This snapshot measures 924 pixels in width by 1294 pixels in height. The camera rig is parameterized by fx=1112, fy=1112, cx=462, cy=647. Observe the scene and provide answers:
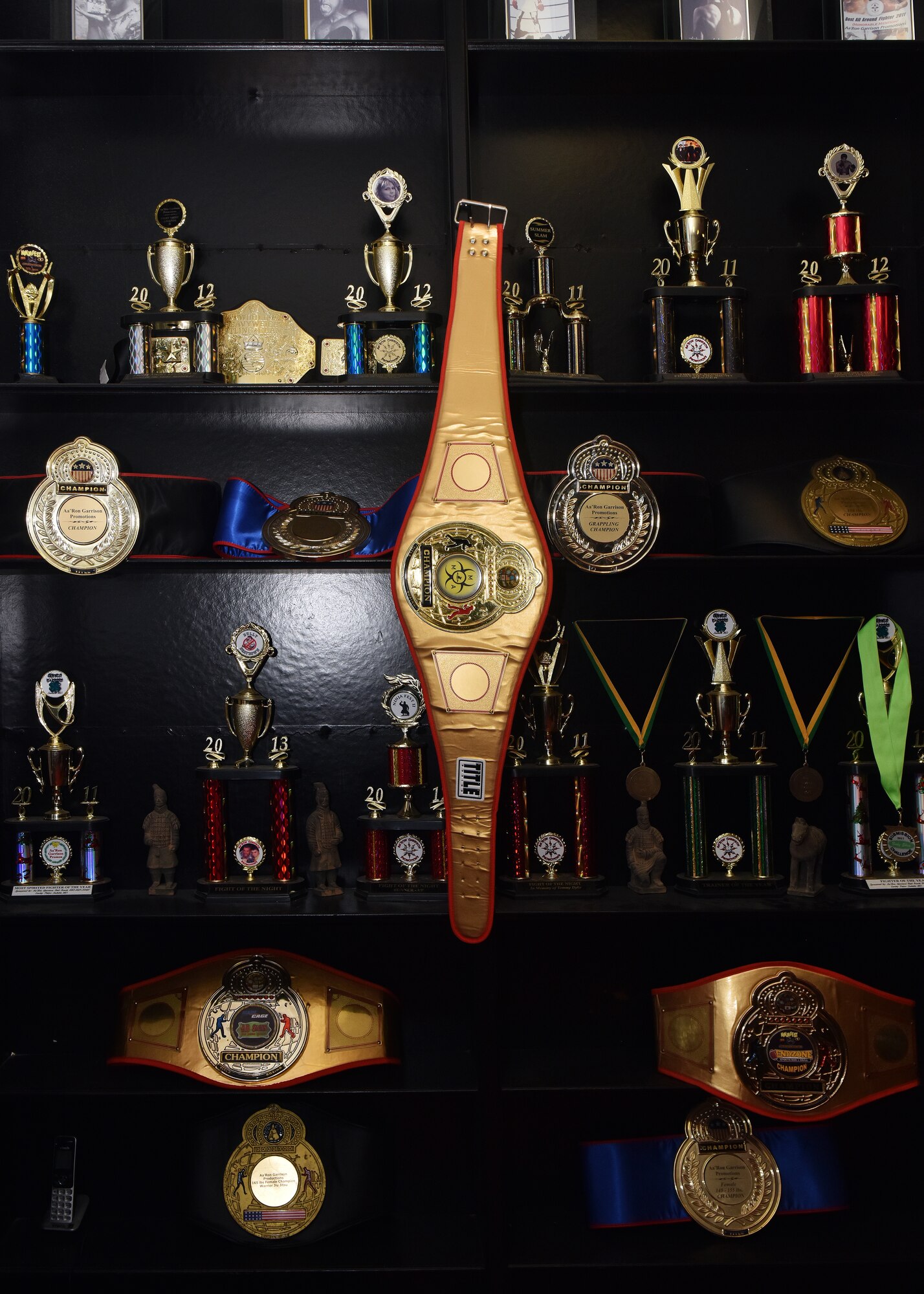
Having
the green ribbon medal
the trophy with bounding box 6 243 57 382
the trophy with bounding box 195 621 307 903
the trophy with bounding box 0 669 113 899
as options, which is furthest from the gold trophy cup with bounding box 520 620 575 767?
the trophy with bounding box 6 243 57 382

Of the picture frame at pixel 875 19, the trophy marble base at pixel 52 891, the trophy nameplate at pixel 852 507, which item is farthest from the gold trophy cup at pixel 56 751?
the picture frame at pixel 875 19

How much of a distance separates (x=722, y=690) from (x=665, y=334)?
2.66 feet

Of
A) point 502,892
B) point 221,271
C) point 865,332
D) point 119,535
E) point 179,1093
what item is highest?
point 221,271

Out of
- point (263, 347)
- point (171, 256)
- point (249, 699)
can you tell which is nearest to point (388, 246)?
point (263, 347)

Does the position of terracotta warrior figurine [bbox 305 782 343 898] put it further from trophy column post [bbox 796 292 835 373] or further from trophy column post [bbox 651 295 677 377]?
trophy column post [bbox 796 292 835 373]

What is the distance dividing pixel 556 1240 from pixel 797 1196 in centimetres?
53

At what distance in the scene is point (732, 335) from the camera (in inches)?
99.5

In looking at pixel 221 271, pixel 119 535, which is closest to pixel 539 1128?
pixel 119 535

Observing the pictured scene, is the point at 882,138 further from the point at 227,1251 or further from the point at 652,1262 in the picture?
the point at 227,1251

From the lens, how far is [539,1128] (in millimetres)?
2650

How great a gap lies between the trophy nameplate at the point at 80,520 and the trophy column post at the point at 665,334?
3.96 feet

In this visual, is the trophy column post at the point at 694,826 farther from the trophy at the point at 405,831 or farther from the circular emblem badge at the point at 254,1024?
the circular emblem badge at the point at 254,1024

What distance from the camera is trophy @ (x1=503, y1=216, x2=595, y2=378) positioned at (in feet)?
8.21

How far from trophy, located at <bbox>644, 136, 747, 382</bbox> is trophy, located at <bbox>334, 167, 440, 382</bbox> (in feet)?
1.69
